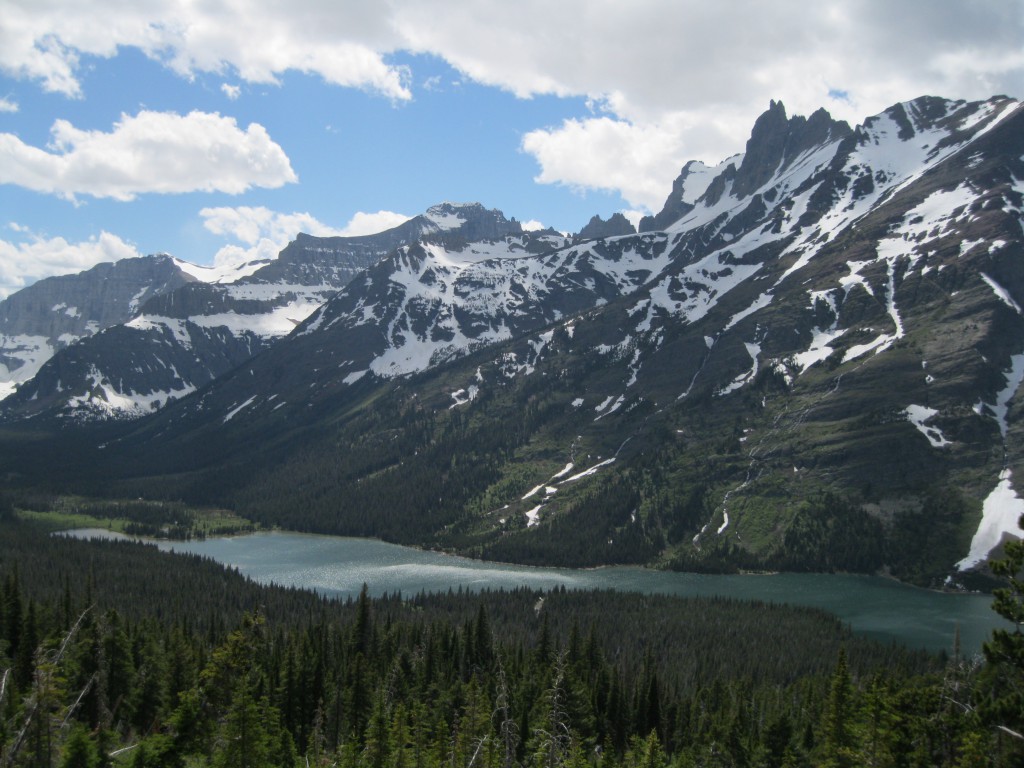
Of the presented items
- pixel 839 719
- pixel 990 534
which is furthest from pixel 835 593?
pixel 839 719

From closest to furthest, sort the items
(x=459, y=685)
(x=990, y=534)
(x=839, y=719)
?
1. (x=839, y=719)
2. (x=459, y=685)
3. (x=990, y=534)

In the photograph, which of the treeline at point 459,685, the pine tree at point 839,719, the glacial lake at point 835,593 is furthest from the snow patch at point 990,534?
the pine tree at point 839,719

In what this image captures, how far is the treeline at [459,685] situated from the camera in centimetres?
4081

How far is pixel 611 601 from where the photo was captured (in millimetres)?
160875

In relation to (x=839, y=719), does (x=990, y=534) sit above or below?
above

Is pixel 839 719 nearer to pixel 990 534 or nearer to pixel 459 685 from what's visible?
pixel 459 685

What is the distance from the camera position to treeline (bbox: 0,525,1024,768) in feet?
134

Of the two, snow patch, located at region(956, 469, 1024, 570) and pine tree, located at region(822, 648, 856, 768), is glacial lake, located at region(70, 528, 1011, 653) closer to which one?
snow patch, located at region(956, 469, 1024, 570)

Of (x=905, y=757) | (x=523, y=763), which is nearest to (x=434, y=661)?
(x=523, y=763)

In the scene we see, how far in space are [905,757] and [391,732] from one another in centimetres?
3281

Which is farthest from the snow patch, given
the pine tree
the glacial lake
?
the pine tree

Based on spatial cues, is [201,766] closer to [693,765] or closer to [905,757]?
[905,757]

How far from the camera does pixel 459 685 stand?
8869 cm

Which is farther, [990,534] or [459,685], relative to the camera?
[990,534]
